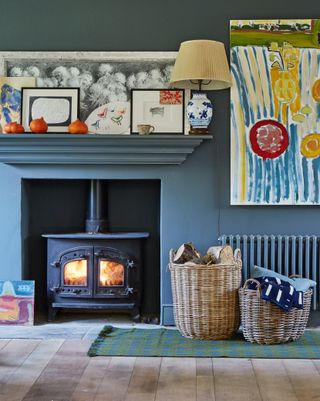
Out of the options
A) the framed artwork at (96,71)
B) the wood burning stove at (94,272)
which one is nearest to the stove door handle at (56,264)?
the wood burning stove at (94,272)

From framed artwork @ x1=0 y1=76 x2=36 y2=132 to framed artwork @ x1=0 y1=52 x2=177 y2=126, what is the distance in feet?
0.27

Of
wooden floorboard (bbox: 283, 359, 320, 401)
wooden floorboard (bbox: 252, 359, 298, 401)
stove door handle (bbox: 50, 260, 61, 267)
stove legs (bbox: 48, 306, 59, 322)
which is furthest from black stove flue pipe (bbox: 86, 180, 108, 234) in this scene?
wooden floorboard (bbox: 283, 359, 320, 401)

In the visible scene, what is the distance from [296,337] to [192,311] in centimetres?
68

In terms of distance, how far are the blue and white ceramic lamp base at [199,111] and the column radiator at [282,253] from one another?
799mm

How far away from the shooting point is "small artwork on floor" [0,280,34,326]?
16.2ft

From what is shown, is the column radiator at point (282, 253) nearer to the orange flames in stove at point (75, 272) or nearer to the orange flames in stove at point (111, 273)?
the orange flames in stove at point (111, 273)

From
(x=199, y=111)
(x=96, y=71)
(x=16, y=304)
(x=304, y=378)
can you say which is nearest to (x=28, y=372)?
(x=16, y=304)

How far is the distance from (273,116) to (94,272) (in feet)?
5.57

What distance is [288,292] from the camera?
4.34 metres

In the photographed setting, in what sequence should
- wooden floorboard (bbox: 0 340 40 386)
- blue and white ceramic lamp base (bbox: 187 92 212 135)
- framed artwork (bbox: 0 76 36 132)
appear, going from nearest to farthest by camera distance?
wooden floorboard (bbox: 0 340 40 386) < blue and white ceramic lamp base (bbox: 187 92 212 135) < framed artwork (bbox: 0 76 36 132)

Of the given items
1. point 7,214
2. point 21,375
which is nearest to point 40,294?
point 7,214

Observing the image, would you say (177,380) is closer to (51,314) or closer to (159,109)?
(51,314)

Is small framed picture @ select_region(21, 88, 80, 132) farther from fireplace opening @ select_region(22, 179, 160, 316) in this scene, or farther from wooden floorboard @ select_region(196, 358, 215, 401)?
wooden floorboard @ select_region(196, 358, 215, 401)

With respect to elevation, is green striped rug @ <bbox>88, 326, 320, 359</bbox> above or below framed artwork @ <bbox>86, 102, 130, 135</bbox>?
below
